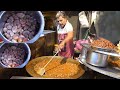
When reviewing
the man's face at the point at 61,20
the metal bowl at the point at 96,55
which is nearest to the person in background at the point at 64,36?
the man's face at the point at 61,20

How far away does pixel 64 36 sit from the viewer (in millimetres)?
2195

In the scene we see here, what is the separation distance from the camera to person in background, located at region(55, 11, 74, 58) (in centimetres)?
216

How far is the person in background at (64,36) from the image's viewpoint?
2.16m

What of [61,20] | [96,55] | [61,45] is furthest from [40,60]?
[96,55]

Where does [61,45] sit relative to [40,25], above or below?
below

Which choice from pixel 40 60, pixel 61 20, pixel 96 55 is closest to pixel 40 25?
pixel 61 20

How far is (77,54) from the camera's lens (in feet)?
7.34

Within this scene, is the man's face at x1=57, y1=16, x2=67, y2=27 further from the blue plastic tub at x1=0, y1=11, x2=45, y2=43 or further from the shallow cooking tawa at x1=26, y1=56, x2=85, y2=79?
the shallow cooking tawa at x1=26, y1=56, x2=85, y2=79

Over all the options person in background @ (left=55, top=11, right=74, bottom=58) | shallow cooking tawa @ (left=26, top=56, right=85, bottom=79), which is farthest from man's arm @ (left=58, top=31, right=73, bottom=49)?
shallow cooking tawa @ (left=26, top=56, right=85, bottom=79)

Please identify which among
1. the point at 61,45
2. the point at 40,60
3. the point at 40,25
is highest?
the point at 40,25

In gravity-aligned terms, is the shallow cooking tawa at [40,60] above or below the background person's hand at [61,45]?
below

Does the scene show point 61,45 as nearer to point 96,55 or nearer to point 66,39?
point 66,39

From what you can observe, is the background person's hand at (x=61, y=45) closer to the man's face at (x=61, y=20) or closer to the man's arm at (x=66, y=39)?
the man's arm at (x=66, y=39)
